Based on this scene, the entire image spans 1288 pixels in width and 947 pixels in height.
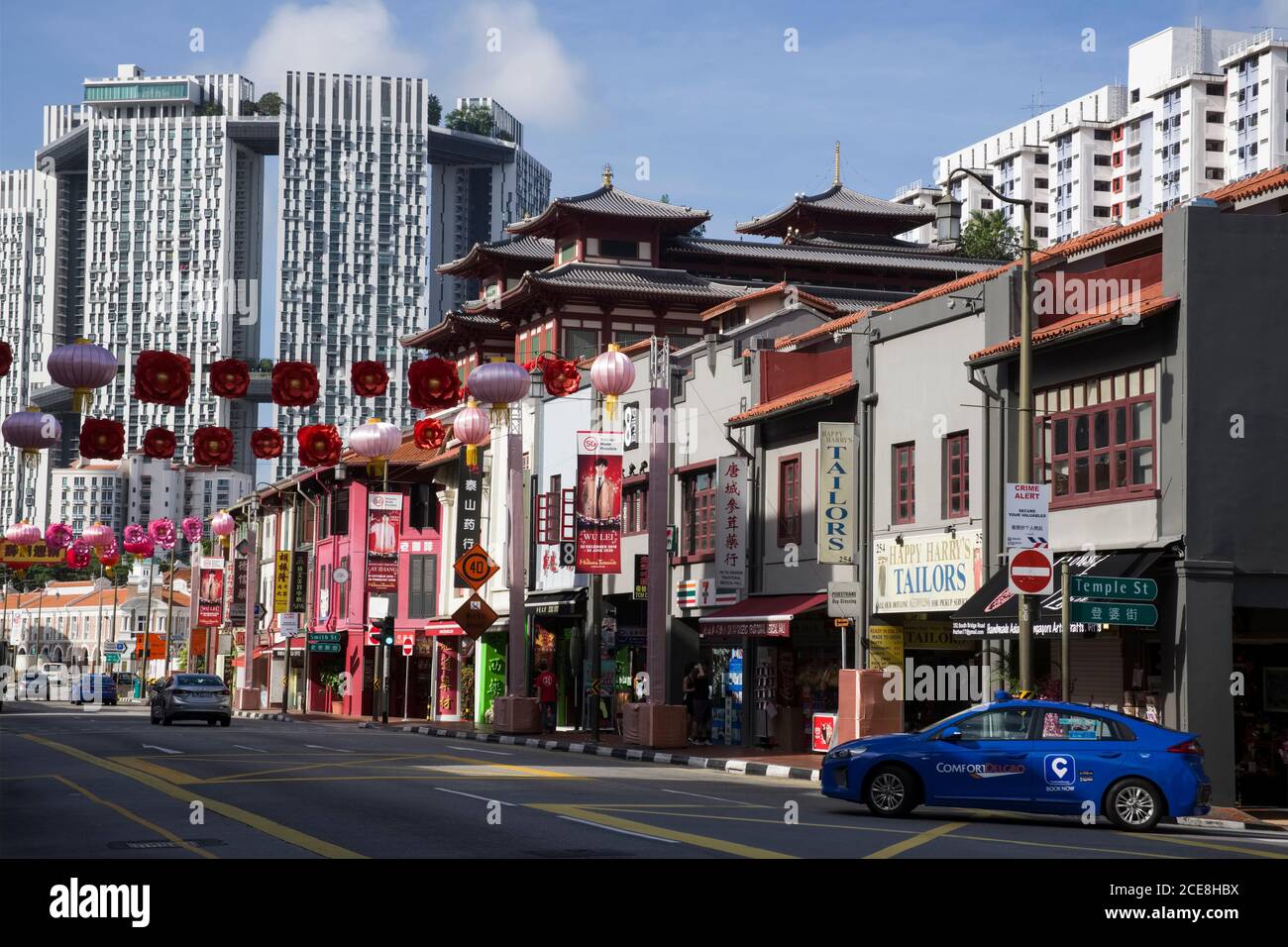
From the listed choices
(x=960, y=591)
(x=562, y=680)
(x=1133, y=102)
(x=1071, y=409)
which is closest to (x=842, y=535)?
(x=960, y=591)

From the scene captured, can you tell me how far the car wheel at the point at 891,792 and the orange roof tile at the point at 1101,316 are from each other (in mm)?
8906

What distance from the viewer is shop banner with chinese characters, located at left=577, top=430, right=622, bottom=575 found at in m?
37.2

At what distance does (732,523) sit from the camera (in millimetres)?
36062

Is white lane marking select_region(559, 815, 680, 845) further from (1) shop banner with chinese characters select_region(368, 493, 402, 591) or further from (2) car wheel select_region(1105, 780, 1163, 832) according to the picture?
(1) shop banner with chinese characters select_region(368, 493, 402, 591)

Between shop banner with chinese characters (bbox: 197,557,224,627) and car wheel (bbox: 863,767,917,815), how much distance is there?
64060 mm

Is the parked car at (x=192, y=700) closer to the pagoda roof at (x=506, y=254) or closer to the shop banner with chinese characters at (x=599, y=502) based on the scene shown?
the shop banner with chinese characters at (x=599, y=502)

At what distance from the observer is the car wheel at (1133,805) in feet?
59.5

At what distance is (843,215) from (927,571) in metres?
50.3

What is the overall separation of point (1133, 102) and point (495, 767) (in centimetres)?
13045

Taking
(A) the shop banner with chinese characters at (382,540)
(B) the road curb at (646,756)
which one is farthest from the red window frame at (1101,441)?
(A) the shop banner with chinese characters at (382,540)

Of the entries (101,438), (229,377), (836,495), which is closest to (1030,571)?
(836,495)

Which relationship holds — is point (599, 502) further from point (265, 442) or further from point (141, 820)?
point (141, 820)

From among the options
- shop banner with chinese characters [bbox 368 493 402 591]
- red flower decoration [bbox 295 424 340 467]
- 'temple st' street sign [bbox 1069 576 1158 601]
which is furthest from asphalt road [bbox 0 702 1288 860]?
shop banner with chinese characters [bbox 368 493 402 591]
